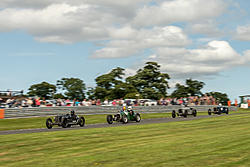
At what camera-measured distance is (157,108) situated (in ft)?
122

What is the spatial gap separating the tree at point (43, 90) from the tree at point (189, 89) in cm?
2506

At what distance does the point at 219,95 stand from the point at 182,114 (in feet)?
282

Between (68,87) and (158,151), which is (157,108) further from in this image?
(68,87)

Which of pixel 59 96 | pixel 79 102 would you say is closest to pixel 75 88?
pixel 59 96

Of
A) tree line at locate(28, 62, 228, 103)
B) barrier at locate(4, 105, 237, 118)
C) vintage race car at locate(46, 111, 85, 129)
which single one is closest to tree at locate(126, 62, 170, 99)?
tree line at locate(28, 62, 228, 103)

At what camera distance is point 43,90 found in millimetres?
69875

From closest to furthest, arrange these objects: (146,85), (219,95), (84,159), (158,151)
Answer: (84,159), (158,151), (146,85), (219,95)

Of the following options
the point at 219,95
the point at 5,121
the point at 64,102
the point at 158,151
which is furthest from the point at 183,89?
the point at 158,151

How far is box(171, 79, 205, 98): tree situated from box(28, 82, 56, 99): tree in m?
25.1

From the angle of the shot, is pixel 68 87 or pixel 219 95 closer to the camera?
pixel 68 87

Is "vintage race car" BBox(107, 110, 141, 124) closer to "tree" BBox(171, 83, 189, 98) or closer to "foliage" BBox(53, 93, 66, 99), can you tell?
"foliage" BBox(53, 93, 66, 99)

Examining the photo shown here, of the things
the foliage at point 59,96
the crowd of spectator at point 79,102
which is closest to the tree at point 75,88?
the foliage at point 59,96

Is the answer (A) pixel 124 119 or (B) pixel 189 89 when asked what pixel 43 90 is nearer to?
(B) pixel 189 89

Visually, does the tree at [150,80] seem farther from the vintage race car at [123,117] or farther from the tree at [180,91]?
the vintage race car at [123,117]
